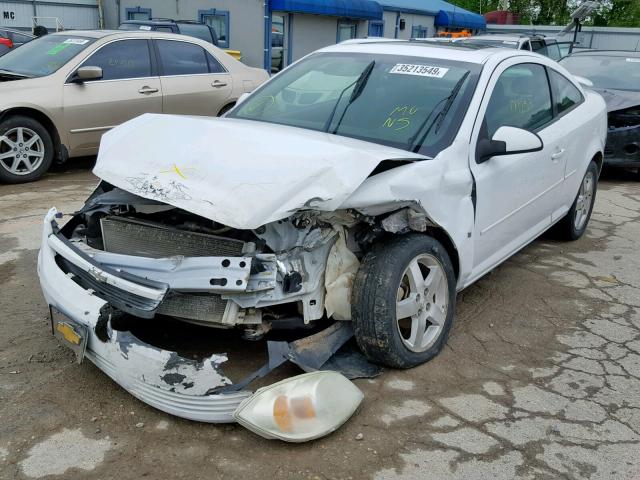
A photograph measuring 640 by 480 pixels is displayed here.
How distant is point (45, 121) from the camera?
7.16 meters

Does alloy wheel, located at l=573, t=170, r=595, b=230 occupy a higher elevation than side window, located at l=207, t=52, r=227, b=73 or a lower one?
lower

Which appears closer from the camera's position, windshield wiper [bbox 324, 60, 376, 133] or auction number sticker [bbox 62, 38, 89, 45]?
windshield wiper [bbox 324, 60, 376, 133]

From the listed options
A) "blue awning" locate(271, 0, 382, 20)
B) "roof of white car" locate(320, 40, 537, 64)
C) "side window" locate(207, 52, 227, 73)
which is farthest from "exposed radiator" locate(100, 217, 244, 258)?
"blue awning" locate(271, 0, 382, 20)

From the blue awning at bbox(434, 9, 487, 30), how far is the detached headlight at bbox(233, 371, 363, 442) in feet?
78.5

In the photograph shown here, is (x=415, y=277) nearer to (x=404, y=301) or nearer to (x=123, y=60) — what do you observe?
(x=404, y=301)

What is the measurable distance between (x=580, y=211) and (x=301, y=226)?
11.8ft

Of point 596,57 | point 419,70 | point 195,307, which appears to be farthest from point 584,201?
point 596,57

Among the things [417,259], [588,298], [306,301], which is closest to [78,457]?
[306,301]

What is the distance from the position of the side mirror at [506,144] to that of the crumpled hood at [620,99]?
5.13 meters

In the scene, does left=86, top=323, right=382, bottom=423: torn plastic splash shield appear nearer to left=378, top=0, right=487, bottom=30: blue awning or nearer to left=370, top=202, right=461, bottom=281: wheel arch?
left=370, top=202, right=461, bottom=281: wheel arch

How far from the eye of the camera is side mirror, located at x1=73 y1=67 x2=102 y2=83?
7117 millimetres

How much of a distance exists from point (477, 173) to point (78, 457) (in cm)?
249

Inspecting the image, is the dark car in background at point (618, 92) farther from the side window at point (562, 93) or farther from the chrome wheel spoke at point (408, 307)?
the chrome wheel spoke at point (408, 307)

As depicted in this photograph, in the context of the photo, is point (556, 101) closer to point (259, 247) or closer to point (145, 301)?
point (259, 247)
